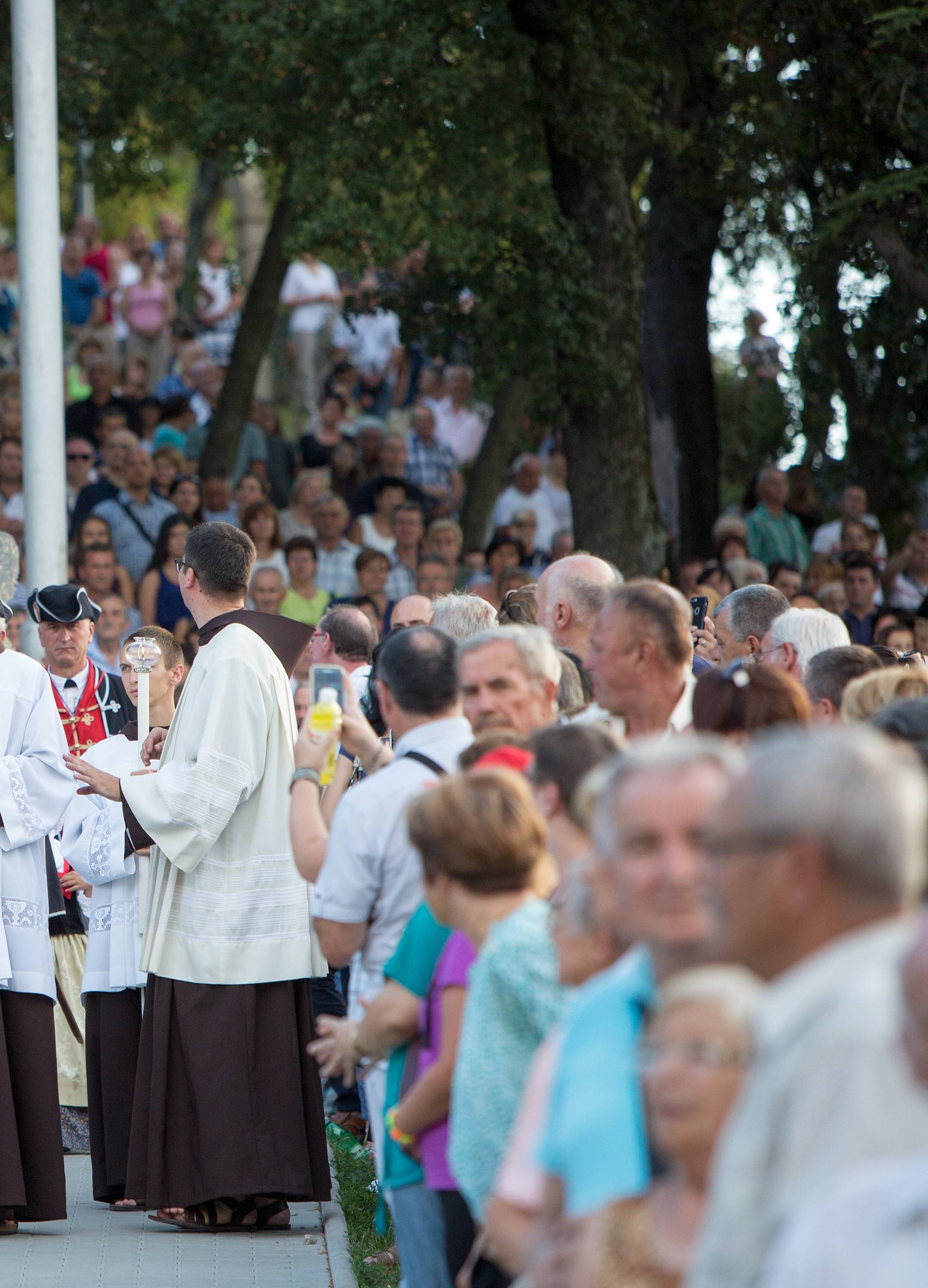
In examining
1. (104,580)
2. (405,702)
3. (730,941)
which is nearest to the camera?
(730,941)

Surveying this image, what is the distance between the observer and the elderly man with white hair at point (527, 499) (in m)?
16.0

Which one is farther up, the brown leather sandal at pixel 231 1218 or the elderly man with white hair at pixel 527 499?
the elderly man with white hair at pixel 527 499

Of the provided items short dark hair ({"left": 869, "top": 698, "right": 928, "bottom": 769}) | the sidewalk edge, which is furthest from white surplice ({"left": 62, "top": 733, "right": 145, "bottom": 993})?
short dark hair ({"left": 869, "top": 698, "right": 928, "bottom": 769})

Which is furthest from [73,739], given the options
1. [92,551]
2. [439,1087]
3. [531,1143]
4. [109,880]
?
[531,1143]

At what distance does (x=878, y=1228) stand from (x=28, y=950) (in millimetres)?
5166

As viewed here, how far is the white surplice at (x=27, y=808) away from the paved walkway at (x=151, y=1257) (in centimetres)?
85

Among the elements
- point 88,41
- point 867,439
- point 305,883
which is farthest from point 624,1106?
point 867,439

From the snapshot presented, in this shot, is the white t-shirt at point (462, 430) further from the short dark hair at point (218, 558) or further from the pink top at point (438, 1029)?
the pink top at point (438, 1029)

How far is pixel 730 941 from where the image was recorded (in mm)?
2314

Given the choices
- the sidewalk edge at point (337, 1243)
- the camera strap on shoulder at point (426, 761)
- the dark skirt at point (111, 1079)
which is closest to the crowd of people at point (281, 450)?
the dark skirt at point (111, 1079)

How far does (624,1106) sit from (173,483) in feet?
38.2

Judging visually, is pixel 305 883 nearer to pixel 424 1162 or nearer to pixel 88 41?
pixel 424 1162

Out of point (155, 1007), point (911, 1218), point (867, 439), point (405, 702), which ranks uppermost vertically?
point (867, 439)

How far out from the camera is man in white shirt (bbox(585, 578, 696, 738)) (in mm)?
4816
